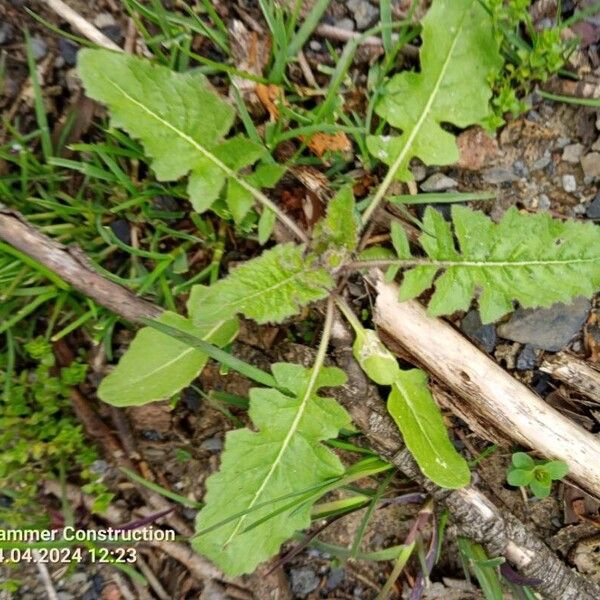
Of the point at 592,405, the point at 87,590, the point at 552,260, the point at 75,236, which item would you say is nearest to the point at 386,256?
the point at 552,260

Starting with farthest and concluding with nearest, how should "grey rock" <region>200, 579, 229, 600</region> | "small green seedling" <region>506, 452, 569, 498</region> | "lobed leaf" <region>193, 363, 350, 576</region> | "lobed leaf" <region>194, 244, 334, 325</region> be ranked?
A: "grey rock" <region>200, 579, 229, 600</region> < "small green seedling" <region>506, 452, 569, 498</region> < "lobed leaf" <region>193, 363, 350, 576</region> < "lobed leaf" <region>194, 244, 334, 325</region>

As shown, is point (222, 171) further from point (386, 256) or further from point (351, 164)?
point (386, 256)

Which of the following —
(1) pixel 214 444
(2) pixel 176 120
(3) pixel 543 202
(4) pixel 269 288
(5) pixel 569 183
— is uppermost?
(5) pixel 569 183

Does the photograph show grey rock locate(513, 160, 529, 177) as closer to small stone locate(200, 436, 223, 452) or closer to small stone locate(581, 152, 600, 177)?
small stone locate(581, 152, 600, 177)

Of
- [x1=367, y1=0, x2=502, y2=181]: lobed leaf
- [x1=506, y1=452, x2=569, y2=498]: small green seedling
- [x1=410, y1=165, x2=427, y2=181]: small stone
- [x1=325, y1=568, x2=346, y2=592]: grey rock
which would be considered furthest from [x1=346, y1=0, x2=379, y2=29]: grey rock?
[x1=325, y1=568, x2=346, y2=592]: grey rock

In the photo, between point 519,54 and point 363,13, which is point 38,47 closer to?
point 363,13

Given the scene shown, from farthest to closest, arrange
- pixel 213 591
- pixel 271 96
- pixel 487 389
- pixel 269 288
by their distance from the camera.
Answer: pixel 213 591 < pixel 271 96 < pixel 487 389 < pixel 269 288

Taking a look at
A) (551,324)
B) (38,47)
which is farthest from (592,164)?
(38,47)

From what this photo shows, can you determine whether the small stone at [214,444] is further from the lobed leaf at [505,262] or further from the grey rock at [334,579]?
the lobed leaf at [505,262]
